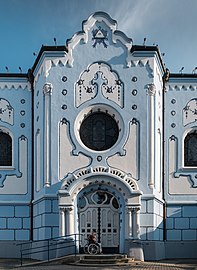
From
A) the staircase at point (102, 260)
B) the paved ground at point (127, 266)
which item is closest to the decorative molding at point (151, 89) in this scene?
the staircase at point (102, 260)

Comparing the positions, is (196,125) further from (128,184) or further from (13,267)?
(13,267)

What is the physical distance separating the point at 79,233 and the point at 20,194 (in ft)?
13.3

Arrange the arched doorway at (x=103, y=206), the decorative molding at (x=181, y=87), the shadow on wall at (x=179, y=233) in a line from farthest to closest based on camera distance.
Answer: the decorative molding at (x=181, y=87) → the shadow on wall at (x=179, y=233) → the arched doorway at (x=103, y=206)

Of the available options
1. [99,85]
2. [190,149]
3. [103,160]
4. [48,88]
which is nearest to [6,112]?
[48,88]

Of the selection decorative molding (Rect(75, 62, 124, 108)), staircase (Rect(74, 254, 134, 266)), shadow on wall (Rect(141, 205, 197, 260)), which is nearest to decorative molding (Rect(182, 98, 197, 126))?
decorative molding (Rect(75, 62, 124, 108))

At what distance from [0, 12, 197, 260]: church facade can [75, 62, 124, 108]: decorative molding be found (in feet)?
0.15

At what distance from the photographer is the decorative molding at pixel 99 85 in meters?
23.8

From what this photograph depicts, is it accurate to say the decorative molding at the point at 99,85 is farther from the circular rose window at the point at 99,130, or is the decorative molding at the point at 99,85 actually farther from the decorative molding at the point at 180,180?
the decorative molding at the point at 180,180

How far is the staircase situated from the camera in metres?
20.4

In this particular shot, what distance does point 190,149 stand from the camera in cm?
2575

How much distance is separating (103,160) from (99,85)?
11.3ft

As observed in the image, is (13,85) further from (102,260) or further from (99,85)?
(102,260)

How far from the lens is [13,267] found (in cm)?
2045

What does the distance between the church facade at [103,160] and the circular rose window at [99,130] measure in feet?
0.15
